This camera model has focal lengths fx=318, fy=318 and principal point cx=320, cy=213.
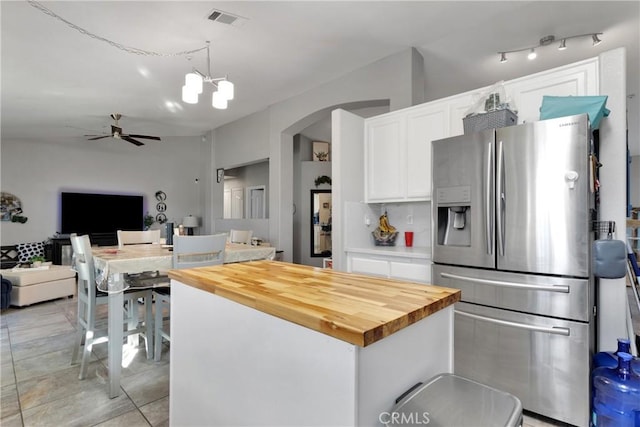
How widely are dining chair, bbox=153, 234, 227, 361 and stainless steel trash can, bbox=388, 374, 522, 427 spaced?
6.22 feet

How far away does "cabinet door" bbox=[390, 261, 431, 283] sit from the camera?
96.7 inches

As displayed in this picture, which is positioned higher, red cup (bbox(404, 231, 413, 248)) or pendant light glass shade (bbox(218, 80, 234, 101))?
pendant light glass shade (bbox(218, 80, 234, 101))

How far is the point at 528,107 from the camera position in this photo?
A: 2307 mm

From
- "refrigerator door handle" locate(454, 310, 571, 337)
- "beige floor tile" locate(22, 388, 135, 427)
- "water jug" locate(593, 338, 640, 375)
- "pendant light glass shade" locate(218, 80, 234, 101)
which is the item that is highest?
"pendant light glass shade" locate(218, 80, 234, 101)

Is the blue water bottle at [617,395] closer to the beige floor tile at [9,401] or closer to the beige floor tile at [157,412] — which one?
the beige floor tile at [157,412]

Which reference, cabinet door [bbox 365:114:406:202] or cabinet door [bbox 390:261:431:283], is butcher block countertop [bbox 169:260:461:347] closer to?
cabinet door [bbox 390:261:431:283]

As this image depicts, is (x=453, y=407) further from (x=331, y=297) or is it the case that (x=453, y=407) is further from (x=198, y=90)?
(x=198, y=90)

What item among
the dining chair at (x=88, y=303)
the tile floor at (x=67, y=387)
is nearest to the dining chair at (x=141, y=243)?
the dining chair at (x=88, y=303)

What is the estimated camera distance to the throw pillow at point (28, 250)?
6055mm

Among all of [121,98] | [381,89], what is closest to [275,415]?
[381,89]

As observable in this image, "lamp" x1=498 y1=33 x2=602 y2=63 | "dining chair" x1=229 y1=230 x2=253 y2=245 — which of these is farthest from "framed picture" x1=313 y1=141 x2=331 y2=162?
"lamp" x1=498 y1=33 x2=602 y2=63

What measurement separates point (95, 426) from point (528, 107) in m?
3.45

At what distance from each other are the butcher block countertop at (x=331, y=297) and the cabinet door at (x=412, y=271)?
3.92 ft

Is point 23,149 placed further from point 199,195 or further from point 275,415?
point 275,415
